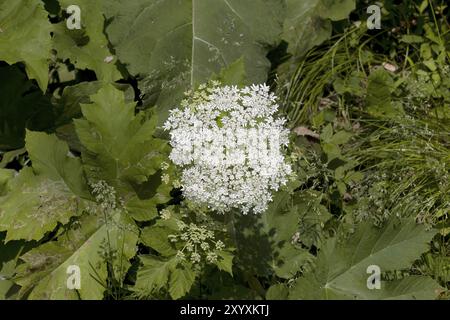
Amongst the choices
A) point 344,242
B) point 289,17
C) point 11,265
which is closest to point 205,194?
point 344,242

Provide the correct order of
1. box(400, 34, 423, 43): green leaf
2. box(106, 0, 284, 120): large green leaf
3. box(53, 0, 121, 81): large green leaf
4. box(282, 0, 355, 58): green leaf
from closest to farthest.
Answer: box(106, 0, 284, 120): large green leaf < box(53, 0, 121, 81): large green leaf < box(282, 0, 355, 58): green leaf < box(400, 34, 423, 43): green leaf

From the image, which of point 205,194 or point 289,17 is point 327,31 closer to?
point 289,17

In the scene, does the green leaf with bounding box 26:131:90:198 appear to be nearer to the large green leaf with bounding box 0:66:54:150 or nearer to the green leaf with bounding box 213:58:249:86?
the large green leaf with bounding box 0:66:54:150

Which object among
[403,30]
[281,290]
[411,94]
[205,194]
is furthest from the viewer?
[403,30]

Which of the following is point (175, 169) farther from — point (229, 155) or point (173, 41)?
point (173, 41)

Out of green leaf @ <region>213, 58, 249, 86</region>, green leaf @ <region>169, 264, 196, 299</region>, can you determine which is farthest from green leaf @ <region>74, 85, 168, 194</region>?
green leaf @ <region>169, 264, 196, 299</region>

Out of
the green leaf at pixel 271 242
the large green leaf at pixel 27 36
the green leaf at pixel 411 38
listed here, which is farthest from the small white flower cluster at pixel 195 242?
the green leaf at pixel 411 38
